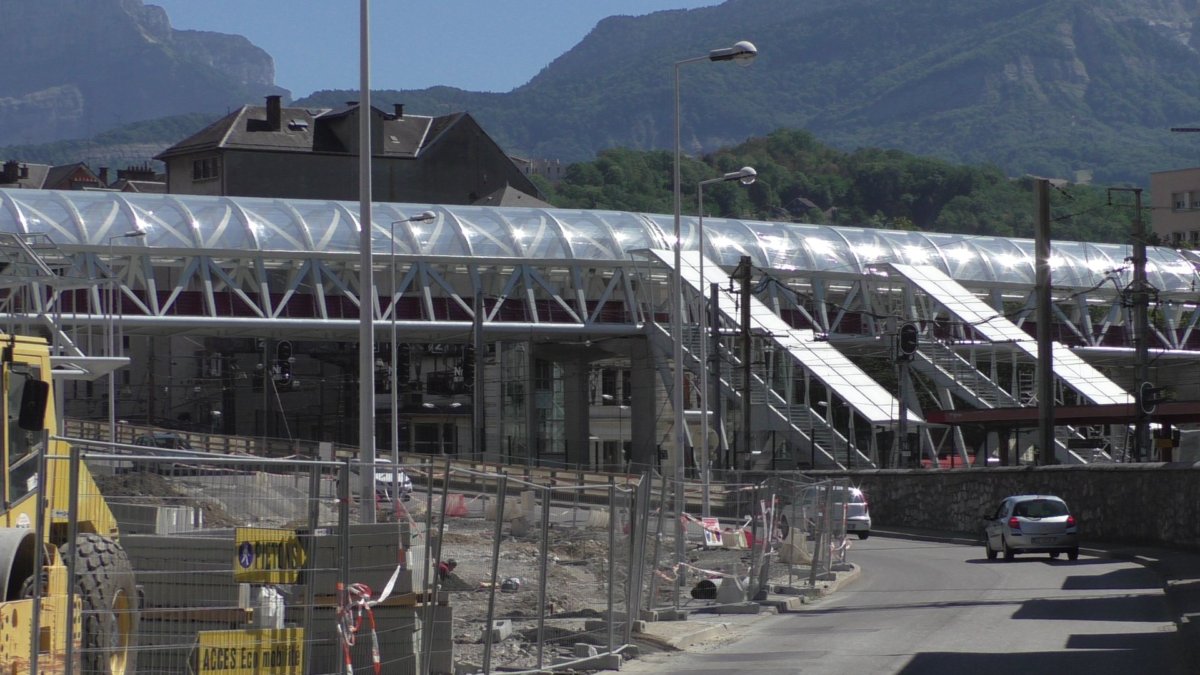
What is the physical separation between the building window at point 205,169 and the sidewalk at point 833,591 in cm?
8293

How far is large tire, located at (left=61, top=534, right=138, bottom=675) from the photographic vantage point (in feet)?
32.3

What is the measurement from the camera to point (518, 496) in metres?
14.5

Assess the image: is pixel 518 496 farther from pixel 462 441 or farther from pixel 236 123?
pixel 236 123

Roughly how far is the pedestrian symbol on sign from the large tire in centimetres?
68

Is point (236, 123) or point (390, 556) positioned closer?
point (390, 556)

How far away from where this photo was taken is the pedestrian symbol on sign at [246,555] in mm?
10547

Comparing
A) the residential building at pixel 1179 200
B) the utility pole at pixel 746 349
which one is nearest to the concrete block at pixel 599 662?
the utility pole at pixel 746 349

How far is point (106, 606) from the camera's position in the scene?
1026cm

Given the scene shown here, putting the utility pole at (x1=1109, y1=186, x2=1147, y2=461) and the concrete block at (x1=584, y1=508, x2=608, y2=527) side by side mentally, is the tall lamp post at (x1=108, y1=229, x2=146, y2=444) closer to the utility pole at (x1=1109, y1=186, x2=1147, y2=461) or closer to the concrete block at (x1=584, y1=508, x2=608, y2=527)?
the concrete block at (x1=584, y1=508, x2=608, y2=527)

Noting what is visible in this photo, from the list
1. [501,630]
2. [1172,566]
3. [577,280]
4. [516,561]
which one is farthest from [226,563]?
[577,280]

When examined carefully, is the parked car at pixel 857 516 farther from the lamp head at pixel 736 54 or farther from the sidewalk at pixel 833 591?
the lamp head at pixel 736 54

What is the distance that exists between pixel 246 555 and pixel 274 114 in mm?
105214

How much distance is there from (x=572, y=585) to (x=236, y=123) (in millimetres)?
98955

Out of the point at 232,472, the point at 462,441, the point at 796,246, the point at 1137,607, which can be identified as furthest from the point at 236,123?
the point at 232,472
